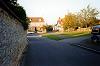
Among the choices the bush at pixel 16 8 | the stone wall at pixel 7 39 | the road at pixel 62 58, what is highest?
the bush at pixel 16 8

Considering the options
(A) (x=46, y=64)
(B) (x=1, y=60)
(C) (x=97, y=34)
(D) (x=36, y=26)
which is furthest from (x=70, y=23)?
(B) (x=1, y=60)

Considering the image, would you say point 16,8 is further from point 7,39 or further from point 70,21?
point 70,21

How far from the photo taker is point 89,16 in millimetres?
72125

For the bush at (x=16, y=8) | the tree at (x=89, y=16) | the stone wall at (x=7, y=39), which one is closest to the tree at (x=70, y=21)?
the tree at (x=89, y=16)

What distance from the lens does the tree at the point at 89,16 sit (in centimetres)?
7088

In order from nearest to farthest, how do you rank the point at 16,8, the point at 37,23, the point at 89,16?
the point at 16,8, the point at 89,16, the point at 37,23

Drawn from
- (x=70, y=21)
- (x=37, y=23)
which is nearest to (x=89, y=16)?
(x=70, y=21)

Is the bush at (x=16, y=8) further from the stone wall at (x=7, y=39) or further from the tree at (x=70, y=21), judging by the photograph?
the tree at (x=70, y=21)

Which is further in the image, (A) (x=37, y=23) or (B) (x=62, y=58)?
(A) (x=37, y=23)

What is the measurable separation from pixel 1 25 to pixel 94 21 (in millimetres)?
67232

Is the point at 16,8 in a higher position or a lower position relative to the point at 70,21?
lower

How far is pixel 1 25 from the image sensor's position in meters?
5.16

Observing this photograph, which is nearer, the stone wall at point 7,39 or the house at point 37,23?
the stone wall at point 7,39

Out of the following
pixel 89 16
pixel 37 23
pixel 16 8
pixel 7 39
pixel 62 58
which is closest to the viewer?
→ pixel 7 39
